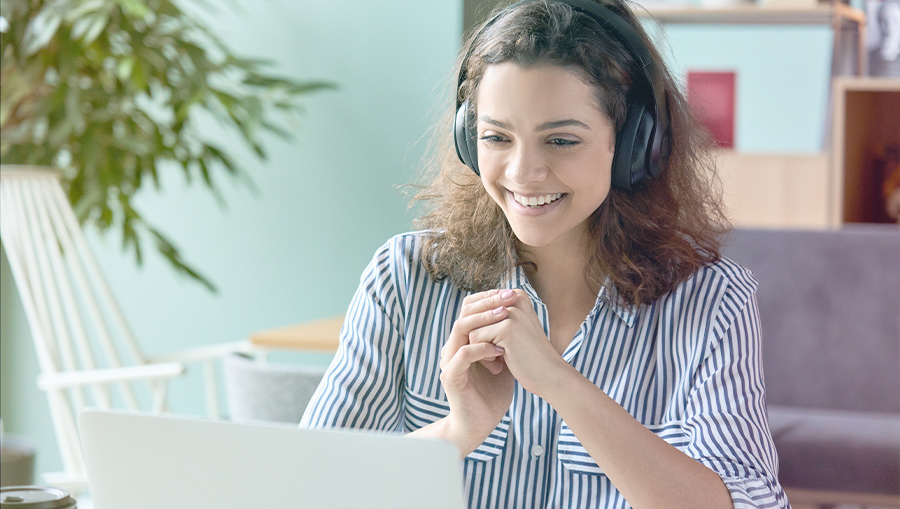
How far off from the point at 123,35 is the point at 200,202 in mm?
673

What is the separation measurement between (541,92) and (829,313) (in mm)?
1507

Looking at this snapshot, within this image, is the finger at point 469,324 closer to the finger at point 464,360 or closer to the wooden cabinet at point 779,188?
the finger at point 464,360

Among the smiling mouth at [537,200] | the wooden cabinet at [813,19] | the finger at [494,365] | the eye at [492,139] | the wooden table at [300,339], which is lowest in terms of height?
the wooden table at [300,339]

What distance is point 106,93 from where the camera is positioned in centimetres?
236

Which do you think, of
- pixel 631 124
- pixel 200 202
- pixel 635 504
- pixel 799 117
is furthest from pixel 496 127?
pixel 200 202

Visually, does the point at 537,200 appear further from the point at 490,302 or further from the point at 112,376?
the point at 112,376

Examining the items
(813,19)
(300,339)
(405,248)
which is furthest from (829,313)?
(405,248)

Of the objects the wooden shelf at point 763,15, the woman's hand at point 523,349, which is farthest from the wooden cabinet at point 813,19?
the woman's hand at point 523,349

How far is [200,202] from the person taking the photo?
9.48ft

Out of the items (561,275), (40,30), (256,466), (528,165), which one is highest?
(40,30)

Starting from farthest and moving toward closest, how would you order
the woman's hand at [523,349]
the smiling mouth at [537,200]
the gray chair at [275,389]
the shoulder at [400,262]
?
the gray chair at [275,389] < the shoulder at [400,262] < the smiling mouth at [537,200] < the woman's hand at [523,349]

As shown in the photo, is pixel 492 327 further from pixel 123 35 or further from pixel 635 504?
pixel 123 35

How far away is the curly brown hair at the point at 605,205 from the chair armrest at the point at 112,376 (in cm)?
94

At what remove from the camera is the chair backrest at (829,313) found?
6.95 ft
